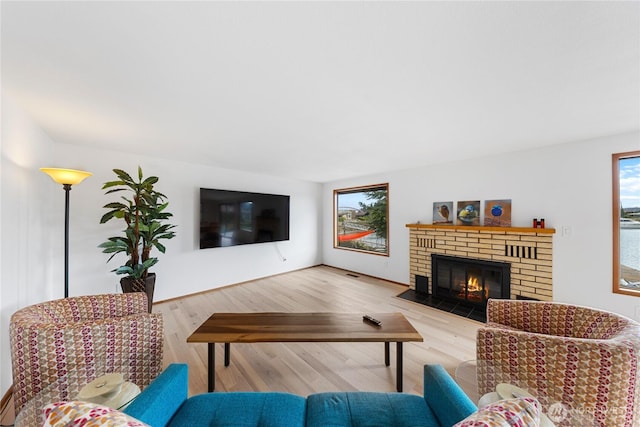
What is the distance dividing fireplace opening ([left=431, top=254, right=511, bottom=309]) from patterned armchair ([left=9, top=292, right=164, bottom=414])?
369 cm

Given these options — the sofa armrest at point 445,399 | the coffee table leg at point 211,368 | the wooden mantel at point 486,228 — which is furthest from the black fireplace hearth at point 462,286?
the coffee table leg at point 211,368

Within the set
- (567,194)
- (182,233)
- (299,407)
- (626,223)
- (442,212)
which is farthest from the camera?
(442,212)

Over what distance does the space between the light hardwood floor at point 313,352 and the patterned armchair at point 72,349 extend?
556 mm

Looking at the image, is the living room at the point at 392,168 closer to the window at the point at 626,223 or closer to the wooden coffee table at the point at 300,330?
the window at the point at 626,223

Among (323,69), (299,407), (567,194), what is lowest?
(299,407)

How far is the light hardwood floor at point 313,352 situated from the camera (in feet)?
5.75

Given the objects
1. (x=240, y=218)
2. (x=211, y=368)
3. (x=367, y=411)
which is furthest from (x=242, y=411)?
(x=240, y=218)

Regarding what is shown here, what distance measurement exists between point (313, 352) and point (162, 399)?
140 cm

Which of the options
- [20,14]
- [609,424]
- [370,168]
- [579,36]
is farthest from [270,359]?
[370,168]

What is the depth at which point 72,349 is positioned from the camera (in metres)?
1.21

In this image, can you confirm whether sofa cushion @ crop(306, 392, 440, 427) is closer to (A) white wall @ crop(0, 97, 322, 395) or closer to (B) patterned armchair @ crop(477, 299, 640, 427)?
(B) patterned armchair @ crop(477, 299, 640, 427)

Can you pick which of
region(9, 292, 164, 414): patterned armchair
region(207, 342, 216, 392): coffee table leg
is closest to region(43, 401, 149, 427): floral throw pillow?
region(9, 292, 164, 414): patterned armchair

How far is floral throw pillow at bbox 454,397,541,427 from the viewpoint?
0.59 meters

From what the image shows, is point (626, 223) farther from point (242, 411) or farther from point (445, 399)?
point (242, 411)
